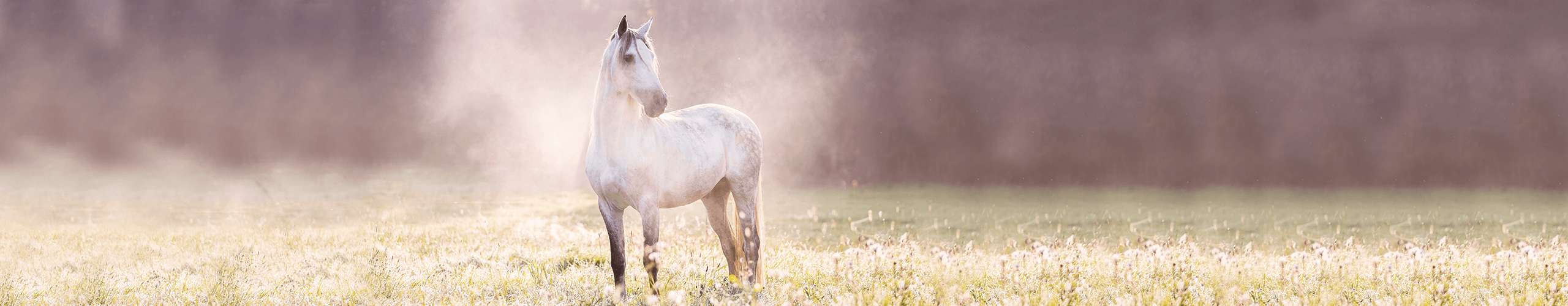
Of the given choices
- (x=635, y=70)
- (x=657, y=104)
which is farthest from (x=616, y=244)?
(x=635, y=70)

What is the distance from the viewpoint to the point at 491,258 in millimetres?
10750

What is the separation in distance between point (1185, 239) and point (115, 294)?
1071cm

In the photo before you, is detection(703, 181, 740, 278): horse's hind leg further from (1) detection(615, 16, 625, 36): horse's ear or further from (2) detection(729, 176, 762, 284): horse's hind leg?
(1) detection(615, 16, 625, 36): horse's ear

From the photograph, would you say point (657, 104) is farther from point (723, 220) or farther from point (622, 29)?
point (723, 220)

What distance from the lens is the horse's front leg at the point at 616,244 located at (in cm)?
715

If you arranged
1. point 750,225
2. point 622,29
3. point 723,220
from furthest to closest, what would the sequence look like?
point 723,220 < point 750,225 < point 622,29

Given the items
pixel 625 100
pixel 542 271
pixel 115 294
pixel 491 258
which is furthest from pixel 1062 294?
pixel 115 294

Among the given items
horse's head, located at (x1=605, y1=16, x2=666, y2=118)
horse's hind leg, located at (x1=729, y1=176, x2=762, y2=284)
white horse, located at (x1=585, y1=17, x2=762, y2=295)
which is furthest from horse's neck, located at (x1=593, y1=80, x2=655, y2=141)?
horse's hind leg, located at (x1=729, y1=176, x2=762, y2=284)

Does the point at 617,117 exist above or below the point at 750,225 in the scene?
above

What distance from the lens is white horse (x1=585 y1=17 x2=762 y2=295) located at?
21.9 feet

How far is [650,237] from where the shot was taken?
696cm

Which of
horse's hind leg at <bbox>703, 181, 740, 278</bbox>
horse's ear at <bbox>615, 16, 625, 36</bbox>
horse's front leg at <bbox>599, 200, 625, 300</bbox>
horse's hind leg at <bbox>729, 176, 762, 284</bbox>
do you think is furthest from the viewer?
horse's hind leg at <bbox>703, 181, 740, 278</bbox>

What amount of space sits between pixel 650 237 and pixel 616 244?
0.39 meters

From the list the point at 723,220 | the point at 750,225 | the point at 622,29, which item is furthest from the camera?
the point at 723,220
